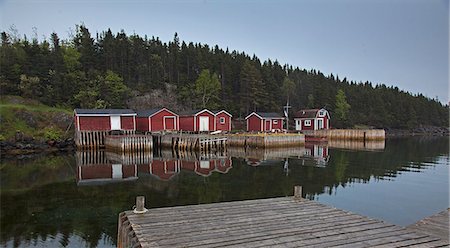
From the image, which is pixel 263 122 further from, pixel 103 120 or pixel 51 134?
pixel 51 134

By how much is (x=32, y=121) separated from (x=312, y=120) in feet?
133

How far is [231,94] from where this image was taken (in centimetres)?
6575

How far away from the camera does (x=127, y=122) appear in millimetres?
37062

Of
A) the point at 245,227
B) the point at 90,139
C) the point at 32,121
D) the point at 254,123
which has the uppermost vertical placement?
the point at 32,121

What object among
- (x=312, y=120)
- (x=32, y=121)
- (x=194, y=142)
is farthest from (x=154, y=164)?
(x=312, y=120)

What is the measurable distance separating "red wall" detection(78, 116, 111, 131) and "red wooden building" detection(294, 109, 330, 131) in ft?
105

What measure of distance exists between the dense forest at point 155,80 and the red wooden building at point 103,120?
12.1 metres

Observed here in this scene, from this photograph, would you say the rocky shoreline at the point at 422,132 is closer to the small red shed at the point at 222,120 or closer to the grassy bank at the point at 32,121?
the small red shed at the point at 222,120

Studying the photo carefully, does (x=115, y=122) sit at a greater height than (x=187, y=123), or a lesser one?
greater

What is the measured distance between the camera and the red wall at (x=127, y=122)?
36.6 meters

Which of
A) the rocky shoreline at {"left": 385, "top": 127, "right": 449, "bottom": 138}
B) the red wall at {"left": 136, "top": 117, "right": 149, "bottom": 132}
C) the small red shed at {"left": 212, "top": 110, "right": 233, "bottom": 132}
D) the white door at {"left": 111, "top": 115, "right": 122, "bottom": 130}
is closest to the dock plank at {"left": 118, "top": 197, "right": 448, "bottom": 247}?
the white door at {"left": 111, "top": 115, "right": 122, "bottom": 130}

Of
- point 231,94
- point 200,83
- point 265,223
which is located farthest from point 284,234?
point 231,94

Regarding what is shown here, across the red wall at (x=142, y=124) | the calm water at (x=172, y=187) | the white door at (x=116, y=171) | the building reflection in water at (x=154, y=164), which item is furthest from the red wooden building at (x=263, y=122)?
the white door at (x=116, y=171)

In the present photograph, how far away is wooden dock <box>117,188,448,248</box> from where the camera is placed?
18.1 ft
